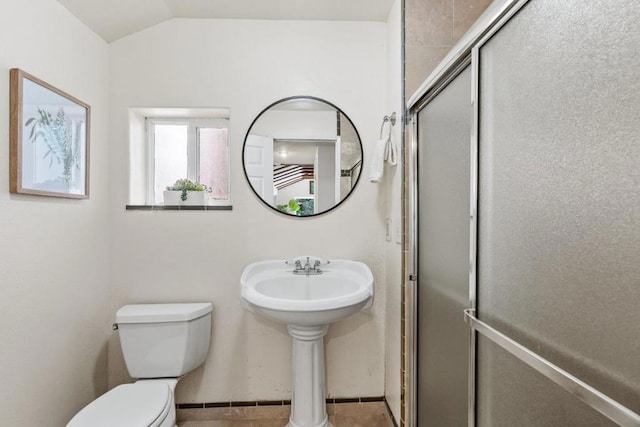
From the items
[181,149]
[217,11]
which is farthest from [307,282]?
[217,11]

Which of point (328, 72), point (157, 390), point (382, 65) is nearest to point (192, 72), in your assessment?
point (328, 72)

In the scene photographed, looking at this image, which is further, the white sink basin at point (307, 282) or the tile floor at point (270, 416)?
the tile floor at point (270, 416)

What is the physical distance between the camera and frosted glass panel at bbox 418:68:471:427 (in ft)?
3.46

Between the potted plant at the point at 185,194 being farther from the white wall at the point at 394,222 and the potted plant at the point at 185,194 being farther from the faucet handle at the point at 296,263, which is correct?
the white wall at the point at 394,222

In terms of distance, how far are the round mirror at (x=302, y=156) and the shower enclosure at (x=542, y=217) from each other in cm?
78

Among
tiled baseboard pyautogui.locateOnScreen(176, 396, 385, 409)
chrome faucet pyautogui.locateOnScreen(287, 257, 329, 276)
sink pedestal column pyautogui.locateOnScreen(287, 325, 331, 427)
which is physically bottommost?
tiled baseboard pyautogui.locateOnScreen(176, 396, 385, 409)

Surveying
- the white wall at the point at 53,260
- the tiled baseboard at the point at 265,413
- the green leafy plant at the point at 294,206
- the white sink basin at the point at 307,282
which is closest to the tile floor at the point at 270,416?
the tiled baseboard at the point at 265,413

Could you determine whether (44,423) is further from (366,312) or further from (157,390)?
(366,312)

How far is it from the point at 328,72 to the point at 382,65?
1.04 ft

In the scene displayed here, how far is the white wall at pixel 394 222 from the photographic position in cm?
166

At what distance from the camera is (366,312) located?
1922 mm

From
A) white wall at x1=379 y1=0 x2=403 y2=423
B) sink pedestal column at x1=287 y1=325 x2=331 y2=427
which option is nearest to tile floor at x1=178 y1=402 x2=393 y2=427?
white wall at x1=379 y1=0 x2=403 y2=423

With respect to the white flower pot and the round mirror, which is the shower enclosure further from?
the white flower pot

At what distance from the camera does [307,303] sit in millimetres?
1342
